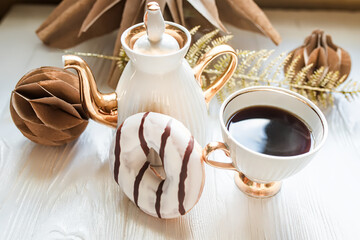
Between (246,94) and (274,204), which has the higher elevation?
(246,94)

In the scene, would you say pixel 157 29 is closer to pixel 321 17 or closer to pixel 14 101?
pixel 14 101

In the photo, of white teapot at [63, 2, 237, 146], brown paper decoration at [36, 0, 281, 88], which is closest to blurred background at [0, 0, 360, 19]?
→ brown paper decoration at [36, 0, 281, 88]

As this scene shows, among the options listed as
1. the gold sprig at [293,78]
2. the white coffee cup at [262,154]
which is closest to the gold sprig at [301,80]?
the gold sprig at [293,78]

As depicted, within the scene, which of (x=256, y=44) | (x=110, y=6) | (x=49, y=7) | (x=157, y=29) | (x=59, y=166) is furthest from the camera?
(x=49, y=7)

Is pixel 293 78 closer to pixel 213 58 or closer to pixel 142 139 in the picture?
pixel 213 58

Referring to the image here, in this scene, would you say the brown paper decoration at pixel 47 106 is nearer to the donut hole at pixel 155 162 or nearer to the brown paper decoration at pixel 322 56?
the donut hole at pixel 155 162

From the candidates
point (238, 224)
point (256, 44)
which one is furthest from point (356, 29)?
point (238, 224)
